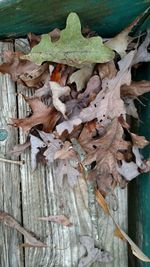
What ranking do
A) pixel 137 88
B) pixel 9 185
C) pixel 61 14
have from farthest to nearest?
pixel 9 185, pixel 137 88, pixel 61 14

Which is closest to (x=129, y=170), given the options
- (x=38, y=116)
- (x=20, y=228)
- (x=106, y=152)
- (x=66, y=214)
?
(x=106, y=152)

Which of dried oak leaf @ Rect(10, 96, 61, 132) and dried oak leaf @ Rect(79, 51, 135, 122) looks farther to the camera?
dried oak leaf @ Rect(10, 96, 61, 132)

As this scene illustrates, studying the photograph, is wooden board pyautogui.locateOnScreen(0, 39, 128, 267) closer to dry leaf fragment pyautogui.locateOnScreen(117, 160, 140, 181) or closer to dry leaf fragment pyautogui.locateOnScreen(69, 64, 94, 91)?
dry leaf fragment pyautogui.locateOnScreen(117, 160, 140, 181)

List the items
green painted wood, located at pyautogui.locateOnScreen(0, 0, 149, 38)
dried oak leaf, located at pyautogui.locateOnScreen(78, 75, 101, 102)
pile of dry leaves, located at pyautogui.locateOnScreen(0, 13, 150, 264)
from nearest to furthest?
green painted wood, located at pyautogui.locateOnScreen(0, 0, 149, 38)
pile of dry leaves, located at pyautogui.locateOnScreen(0, 13, 150, 264)
dried oak leaf, located at pyautogui.locateOnScreen(78, 75, 101, 102)

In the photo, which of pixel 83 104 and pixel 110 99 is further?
pixel 83 104

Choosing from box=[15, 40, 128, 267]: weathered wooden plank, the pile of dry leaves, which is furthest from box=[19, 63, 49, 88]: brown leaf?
box=[15, 40, 128, 267]: weathered wooden plank

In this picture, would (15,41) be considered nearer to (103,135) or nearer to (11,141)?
(11,141)

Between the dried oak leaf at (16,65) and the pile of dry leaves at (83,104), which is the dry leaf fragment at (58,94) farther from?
the dried oak leaf at (16,65)

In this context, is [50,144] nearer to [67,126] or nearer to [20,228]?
[67,126]

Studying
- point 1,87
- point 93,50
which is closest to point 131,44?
point 93,50
